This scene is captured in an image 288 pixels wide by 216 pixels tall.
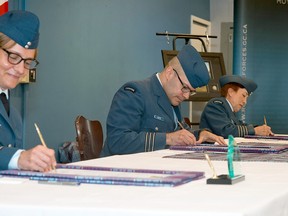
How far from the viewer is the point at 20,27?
230cm

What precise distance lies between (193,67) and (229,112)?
5.60 feet

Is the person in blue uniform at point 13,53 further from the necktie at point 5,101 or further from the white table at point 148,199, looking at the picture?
the white table at point 148,199

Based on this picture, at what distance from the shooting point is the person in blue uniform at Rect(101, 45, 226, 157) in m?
3.33

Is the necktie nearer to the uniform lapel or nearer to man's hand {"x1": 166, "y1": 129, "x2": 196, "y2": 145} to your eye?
man's hand {"x1": 166, "y1": 129, "x2": 196, "y2": 145}

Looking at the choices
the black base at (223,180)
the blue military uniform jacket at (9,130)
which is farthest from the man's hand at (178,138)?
the black base at (223,180)

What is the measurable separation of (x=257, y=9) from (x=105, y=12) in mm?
1412

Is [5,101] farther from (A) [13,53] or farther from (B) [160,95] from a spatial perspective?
(B) [160,95]

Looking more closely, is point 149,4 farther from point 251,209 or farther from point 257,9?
point 251,209

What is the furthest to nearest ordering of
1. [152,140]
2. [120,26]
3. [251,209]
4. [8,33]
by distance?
1. [120,26]
2. [152,140]
3. [8,33]
4. [251,209]

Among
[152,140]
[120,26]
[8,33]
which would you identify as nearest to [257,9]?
[120,26]

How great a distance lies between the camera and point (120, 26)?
22.9 ft

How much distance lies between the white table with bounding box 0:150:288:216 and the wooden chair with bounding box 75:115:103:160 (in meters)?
1.54

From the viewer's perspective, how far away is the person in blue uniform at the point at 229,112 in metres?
4.85

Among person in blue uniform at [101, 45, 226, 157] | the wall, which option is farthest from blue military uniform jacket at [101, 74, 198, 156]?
the wall
